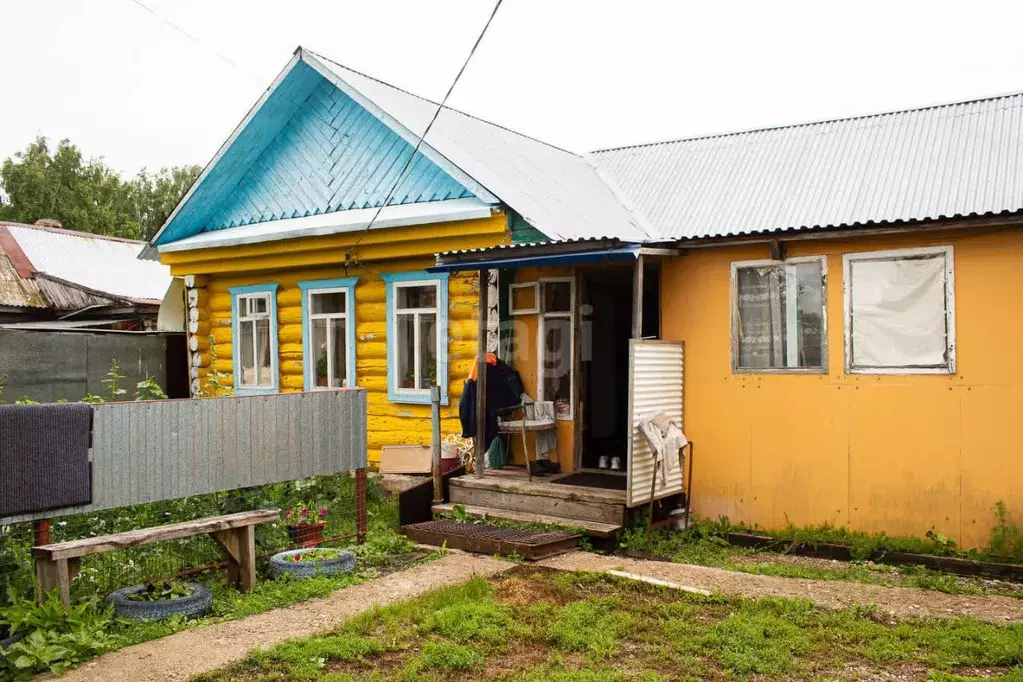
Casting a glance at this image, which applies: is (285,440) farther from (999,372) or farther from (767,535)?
(999,372)

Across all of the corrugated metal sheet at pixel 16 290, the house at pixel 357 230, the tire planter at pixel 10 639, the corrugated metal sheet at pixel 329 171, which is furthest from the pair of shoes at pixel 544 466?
the corrugated metal sheet at pixel 16 290

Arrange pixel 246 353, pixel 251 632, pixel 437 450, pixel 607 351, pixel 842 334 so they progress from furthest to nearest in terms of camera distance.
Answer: pixel 246 353
pixel 607 351
pixel 437 450
pixel 842 334
pixel 251 632

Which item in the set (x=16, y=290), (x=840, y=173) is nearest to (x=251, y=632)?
(x=840, y=173)

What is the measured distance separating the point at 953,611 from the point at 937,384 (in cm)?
246

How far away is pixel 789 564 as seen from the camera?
27.5ft

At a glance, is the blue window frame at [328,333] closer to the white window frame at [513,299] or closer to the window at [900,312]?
the white window frame at [513,299]

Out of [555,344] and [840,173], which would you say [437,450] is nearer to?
[555,344]

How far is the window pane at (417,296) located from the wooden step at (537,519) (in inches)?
119

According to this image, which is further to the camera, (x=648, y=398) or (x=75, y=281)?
(x=75, y=281)

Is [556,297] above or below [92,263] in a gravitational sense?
below

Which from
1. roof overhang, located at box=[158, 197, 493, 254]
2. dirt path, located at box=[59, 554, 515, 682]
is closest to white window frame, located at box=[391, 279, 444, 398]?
roof overhang, located at box=[158, 197, 493, 254]

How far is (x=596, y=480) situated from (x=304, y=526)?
10.8 feet

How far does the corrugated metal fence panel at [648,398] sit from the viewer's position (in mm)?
8898

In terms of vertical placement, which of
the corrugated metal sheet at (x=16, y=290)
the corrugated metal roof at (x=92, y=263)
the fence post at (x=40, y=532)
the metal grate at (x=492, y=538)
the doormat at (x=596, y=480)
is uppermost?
the corrugated metal roof at (x=92, y=263)
